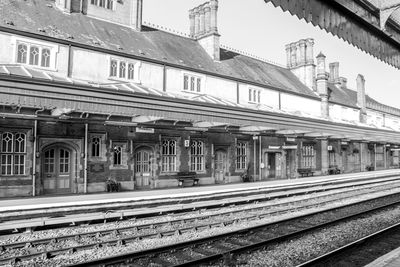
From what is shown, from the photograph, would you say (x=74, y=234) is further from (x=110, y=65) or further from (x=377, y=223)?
(x=110, y=65)

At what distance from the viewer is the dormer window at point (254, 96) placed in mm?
25884

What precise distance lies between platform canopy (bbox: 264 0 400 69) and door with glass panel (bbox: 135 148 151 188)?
13935mm

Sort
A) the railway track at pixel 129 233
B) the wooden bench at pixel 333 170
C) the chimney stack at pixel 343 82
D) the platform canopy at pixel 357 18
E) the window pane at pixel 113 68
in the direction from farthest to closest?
the chimney stack at pixel 343 82, the wooden bench at pixel 333 170, the window pane at pixel 113 68, the railway track at pixel 129 233, the platform canopy at pixel 357 18

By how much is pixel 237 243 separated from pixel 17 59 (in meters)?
13.0

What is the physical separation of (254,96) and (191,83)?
658 centimetres

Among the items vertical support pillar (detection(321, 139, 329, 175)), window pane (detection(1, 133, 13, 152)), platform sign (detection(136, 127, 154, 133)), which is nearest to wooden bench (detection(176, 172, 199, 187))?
platform sign (detection(136, 127, 154, 133))

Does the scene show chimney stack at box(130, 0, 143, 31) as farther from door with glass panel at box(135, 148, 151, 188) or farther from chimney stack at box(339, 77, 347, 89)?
chimney stack at box(339, 77, 347, 89)

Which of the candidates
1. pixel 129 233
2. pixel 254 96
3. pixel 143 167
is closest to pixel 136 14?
pixel 254 96

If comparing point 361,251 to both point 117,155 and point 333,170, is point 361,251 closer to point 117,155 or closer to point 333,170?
point 117,155

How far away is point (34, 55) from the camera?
1566 cm

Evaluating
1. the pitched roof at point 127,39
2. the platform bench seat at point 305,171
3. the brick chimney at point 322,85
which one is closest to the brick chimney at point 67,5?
the pitched roof at point 127,39

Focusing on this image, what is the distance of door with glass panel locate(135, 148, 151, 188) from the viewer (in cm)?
1805

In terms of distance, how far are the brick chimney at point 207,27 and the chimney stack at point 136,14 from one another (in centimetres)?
597

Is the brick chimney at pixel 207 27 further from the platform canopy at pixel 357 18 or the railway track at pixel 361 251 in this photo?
the platform canopy at pixel 357 18
